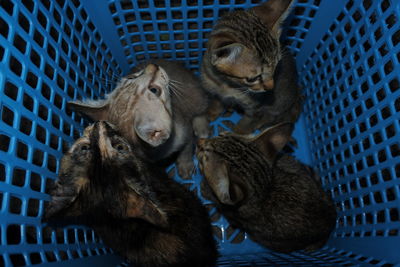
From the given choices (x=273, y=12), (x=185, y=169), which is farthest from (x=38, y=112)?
(x=273, y=12)

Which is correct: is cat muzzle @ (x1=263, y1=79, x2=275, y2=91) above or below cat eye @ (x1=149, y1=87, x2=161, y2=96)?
above

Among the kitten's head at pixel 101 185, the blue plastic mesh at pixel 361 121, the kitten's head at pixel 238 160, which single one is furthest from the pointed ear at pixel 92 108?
the blue plastic mesh at pixel 361 121

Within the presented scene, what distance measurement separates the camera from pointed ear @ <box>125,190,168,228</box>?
134cm

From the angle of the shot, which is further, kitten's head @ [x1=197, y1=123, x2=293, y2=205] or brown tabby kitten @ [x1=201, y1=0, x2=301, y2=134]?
brown tabby kitten @ [x1=201, y1=0, x2=301, y2=134]

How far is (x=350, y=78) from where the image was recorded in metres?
2.12

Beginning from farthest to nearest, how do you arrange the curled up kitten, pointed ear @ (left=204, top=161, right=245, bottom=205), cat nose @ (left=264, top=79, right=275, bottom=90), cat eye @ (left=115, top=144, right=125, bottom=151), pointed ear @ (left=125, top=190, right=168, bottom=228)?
cat nose @ (left=264, top=79, right=275, bottom=90) → the curled up kitten → cat eye @ (left=115, top=144, right=125, bottom=151) → pointed ear @ (left=204, top=161, right=245, bottom=205) → pointed ear @ (left=125, top=190, right=168, bottom=228)

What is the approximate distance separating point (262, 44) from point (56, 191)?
133 cm

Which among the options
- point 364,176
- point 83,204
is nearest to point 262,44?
point 364,176

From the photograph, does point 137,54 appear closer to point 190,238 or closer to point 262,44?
point 262,44

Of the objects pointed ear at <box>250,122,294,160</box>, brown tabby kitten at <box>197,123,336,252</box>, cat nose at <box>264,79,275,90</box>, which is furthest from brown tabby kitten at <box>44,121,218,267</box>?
cat nose at <box>264,79,275,90</box>

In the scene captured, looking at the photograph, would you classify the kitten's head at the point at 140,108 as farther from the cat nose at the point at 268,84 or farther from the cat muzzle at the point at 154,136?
the cat nose at the point at 268,84

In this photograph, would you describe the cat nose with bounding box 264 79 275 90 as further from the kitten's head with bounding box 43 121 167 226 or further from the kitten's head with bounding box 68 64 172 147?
the kitten's head with bounding box 43 121 167 226

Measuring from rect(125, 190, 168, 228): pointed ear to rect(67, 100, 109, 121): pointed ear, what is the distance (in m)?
0.64

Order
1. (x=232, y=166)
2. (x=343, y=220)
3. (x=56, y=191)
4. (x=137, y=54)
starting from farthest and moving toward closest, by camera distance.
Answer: (x=137, y=54), (x=343, y=220), (x=232, y=166), (x=56, y=191)
